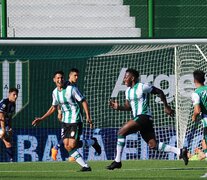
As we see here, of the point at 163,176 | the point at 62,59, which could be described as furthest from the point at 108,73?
the point at 163,176

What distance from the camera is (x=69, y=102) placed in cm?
1823

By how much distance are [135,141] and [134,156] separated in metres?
0.37

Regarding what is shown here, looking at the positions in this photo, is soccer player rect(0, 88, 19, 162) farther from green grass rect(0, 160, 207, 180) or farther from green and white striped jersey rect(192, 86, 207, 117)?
green and white striped jersey rect(192, 86, 207, 117)

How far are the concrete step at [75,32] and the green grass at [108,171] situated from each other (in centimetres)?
557

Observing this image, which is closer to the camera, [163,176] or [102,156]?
[163,176]

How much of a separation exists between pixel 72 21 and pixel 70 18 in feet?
0.38

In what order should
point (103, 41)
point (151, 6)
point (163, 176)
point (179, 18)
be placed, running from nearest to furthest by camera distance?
1. point (163, 176)
2. point (103, 41)
3. point (151, 6)
4. point (179, 18)

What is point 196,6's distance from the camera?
81.4 ft

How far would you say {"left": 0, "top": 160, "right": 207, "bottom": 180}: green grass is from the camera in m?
15.3

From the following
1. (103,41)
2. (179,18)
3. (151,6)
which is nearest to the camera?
(103,41)

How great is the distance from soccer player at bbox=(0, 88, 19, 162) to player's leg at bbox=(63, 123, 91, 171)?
4348 mm

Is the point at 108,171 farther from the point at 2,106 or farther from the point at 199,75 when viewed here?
the point at 2,106

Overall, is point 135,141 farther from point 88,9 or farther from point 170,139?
point 88,9

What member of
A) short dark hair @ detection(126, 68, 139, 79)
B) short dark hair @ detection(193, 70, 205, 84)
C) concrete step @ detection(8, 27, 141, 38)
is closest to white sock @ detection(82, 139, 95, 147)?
short dark hair @ detection(126, 68, 139, 79)
